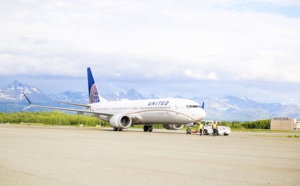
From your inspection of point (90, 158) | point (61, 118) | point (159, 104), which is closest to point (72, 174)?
point (90, 158)

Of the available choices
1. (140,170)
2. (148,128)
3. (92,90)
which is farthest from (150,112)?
(140,170)

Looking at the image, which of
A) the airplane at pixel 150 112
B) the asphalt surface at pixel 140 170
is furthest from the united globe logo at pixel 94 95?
the asphalt surface at pixel 140 170

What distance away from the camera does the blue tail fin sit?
A: 69.4 metres

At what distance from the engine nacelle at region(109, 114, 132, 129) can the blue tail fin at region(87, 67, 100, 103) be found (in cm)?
1140

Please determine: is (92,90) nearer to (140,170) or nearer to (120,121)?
(120,121)

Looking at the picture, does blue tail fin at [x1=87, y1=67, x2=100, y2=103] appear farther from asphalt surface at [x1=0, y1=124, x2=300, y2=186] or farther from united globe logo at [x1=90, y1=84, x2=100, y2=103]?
asphalt surface at [x1=0, y1=124, x2=300, y2=186]

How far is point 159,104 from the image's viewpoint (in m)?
53.2

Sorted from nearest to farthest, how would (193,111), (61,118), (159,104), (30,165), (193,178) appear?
1. (193,178)
2. (30,165)
3. (193,111)
4. (159,104)
5. (61,118)

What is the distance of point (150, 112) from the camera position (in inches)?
2142

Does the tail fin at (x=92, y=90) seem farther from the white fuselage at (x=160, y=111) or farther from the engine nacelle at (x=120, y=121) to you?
the engine nacelle at (x=120, y=121)

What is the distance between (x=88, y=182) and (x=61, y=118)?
92612 millimetres

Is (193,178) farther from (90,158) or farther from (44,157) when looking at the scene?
(44,157)

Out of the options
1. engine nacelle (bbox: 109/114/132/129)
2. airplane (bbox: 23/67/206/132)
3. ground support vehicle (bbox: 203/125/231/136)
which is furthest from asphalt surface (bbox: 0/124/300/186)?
engine nacelle (bbox: 109/114/132/129)

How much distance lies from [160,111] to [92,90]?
20219 millimetres
